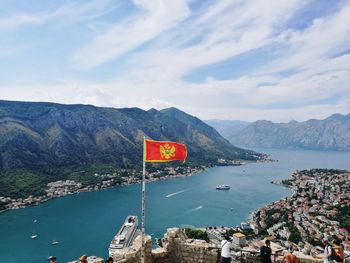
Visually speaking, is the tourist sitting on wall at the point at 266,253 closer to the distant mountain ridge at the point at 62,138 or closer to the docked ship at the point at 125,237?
the docked ship at the point at 125,237

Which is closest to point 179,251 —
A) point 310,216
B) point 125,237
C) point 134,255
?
point 134,255

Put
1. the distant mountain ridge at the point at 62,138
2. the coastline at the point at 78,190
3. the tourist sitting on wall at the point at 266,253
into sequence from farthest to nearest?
the distant mountain ridge at the point at 62,138, the coastline at the point at 78,190, the tourist sitting on wall at the point at 266,253

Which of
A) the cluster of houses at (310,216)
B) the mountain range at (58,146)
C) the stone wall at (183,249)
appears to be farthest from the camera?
the mountain range at (58,146)

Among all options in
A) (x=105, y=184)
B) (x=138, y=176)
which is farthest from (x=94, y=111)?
(x=105, y=184)

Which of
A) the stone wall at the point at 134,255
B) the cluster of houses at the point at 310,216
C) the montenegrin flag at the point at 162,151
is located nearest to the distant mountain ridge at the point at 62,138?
the cluster of houses at the point at 310,216

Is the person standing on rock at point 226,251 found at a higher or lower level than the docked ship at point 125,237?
higher

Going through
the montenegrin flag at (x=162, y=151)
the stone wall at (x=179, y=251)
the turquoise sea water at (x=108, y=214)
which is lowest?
the turquoise sea water at (x=108, y=214)

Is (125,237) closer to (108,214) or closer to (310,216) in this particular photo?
(108,214)
